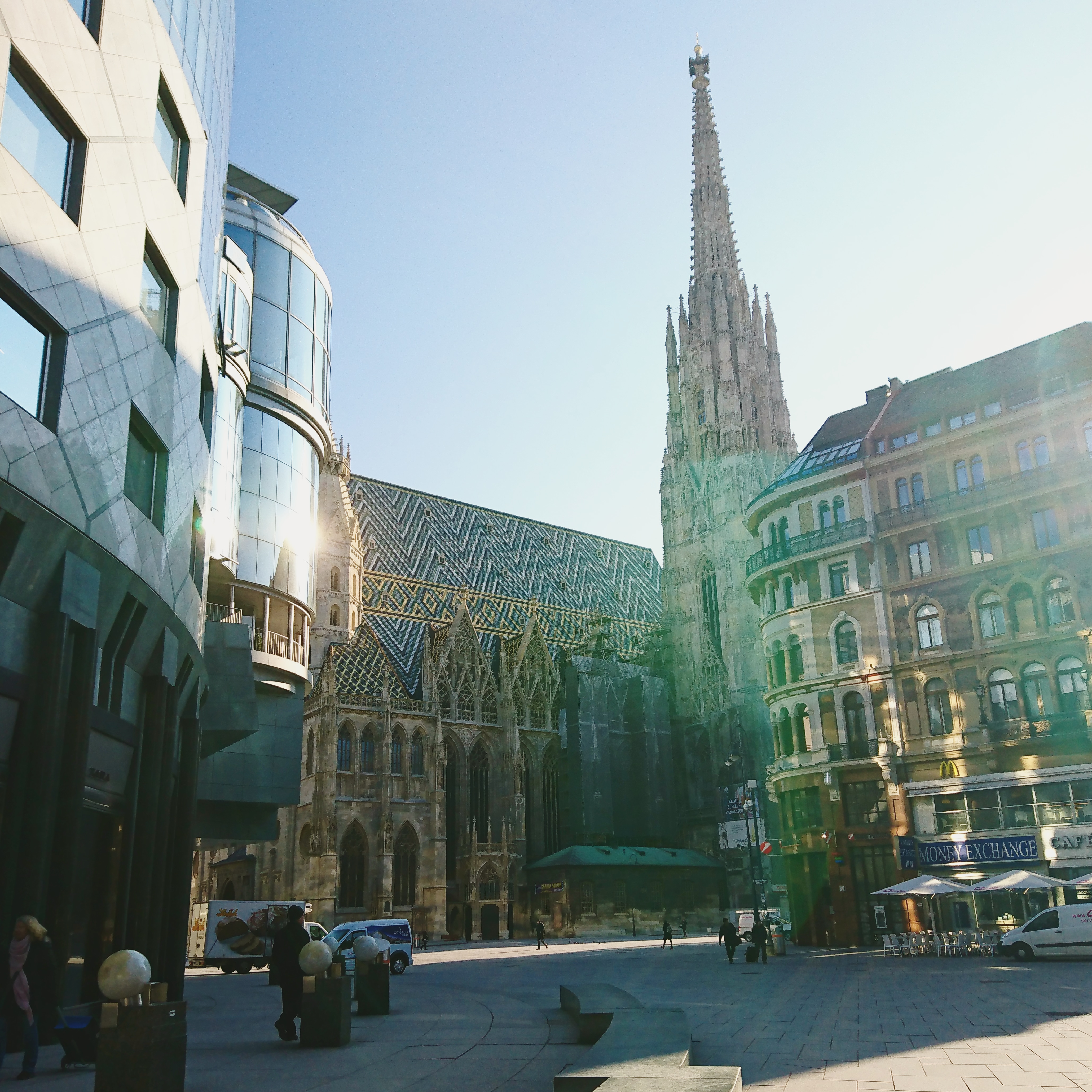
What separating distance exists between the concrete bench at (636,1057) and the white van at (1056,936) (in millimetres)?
15644

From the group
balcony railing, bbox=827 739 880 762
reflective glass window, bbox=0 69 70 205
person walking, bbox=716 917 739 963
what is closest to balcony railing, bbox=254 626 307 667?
person walking, bbox=716 917 739 963

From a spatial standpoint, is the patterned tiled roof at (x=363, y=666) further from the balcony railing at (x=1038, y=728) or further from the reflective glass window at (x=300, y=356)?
the balcony railing at (x=1038, y=728)

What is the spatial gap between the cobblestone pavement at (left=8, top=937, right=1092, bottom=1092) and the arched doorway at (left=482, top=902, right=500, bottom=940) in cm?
4063

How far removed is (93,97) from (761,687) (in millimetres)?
63548

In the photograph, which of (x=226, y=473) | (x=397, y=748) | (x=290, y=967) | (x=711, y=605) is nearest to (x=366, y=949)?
(x=290, y=967)

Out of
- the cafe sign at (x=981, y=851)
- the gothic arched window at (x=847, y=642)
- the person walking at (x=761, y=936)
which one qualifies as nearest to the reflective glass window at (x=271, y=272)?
the gothic arched window at (x=847, y=642)

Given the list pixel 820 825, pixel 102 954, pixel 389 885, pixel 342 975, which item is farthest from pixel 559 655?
pixel 342 975

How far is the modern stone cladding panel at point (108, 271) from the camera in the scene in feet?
48.2

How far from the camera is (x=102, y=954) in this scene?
18312 mm

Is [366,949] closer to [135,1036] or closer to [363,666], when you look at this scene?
[135,1036]

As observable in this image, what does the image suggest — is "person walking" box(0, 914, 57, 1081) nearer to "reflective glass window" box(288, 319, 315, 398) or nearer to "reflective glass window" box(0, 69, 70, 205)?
"reflective glass window" box(0, 69, 70, 205)

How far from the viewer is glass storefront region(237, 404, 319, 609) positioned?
34.6 metres

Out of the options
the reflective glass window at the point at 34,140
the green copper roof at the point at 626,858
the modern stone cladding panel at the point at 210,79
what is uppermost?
the modern stone cladding panel at the point at 210,79

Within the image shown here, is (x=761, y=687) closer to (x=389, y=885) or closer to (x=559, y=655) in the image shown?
(x=559, y=655)
